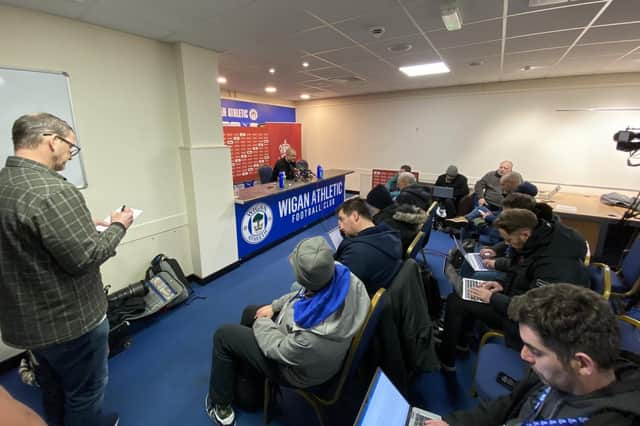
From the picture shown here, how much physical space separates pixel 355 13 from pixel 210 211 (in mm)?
2368

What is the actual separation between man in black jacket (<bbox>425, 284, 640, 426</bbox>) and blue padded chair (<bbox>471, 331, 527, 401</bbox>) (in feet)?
1.34

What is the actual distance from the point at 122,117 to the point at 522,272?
3.28 metres

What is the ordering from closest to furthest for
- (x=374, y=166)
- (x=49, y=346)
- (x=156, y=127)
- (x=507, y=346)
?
(x=49, y=346) < (x=507, y=346) < (x=156, y=127) < (x=374, y=166)

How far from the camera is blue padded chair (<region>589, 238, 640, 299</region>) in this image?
183cm

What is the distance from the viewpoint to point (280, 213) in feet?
14.0

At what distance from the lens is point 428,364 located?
1.51m

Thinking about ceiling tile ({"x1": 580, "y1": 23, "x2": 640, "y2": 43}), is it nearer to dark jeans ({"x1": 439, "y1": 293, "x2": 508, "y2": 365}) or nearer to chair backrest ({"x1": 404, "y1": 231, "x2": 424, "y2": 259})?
chair backrest ({"x1": 404, "y1": 231, "x2": 424, "y2": 259})

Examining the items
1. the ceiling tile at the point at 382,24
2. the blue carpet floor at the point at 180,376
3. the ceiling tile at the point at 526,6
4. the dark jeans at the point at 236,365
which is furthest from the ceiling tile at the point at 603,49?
the dark jeans at the point at 236,365

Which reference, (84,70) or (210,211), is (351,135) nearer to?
(210,211)

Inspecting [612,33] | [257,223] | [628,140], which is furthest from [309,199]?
[628,140]

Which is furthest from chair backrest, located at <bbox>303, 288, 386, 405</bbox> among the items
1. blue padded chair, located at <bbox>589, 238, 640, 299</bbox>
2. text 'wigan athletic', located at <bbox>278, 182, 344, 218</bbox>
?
text 'wigan athletic', located at <bbox>278, 182, 344, 218</bbox>

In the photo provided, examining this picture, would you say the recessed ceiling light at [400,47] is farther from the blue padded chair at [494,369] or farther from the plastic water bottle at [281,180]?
the blue padded chair at [494,369]

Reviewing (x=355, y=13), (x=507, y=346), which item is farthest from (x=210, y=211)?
(x=507, y=346)

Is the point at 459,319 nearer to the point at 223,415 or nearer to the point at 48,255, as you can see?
the point at 223,415
